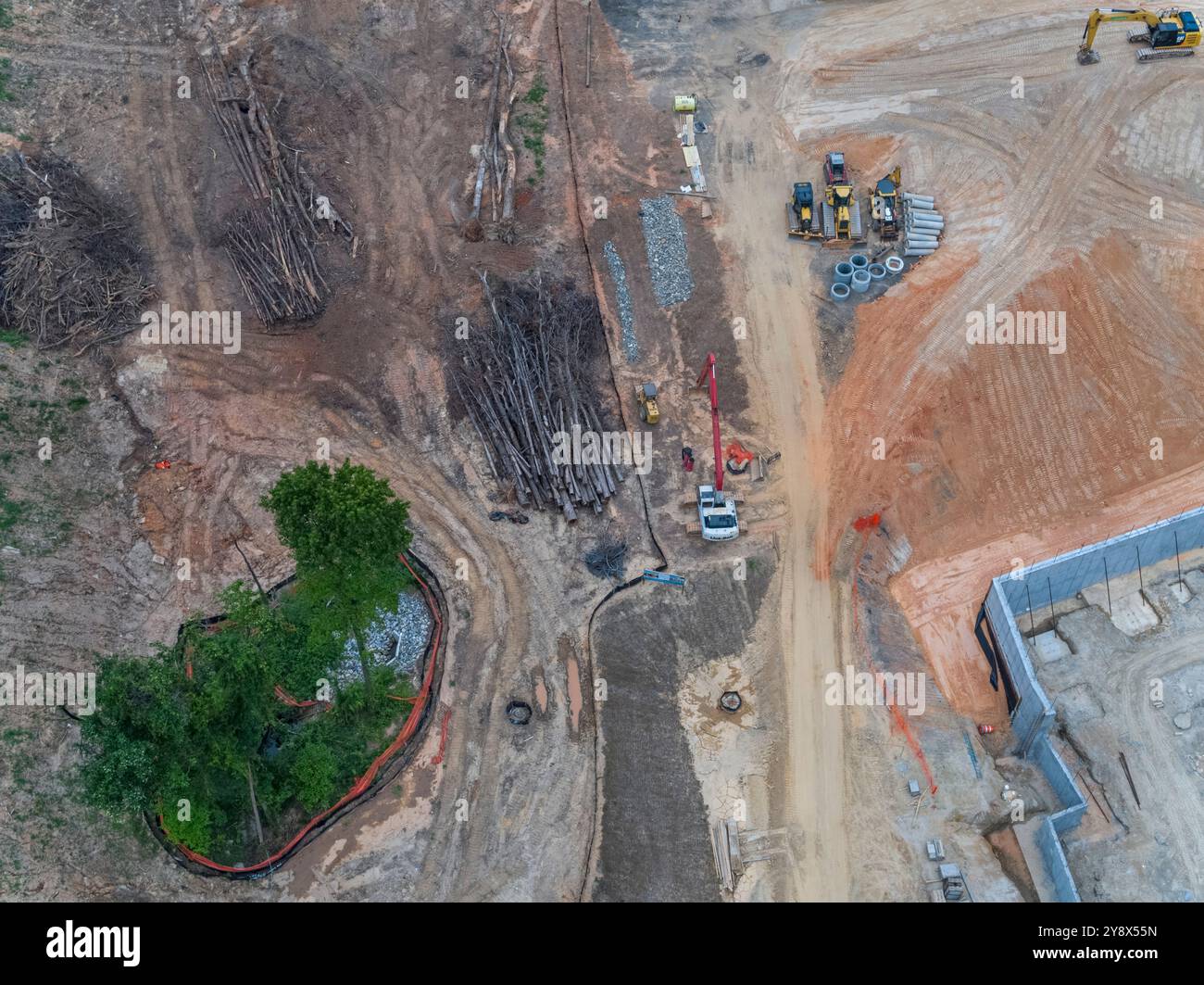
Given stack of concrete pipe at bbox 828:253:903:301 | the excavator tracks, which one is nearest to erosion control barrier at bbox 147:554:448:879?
stack of concrete pipe at bbox 828:253:903:301

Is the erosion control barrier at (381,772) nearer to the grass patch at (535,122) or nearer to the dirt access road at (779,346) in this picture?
the dirt access road at (779,346)

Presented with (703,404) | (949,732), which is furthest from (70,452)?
(949,732)

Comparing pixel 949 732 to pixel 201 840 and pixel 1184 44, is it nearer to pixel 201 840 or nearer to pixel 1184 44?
pixel 201 840

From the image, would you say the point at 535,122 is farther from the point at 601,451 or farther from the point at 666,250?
the point at 601,451

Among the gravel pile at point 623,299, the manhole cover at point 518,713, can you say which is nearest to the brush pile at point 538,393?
the gravel pile at point 623,299

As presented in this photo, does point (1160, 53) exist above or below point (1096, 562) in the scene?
above

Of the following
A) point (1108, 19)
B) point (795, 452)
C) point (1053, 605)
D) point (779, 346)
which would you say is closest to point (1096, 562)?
point (1053, 605)
